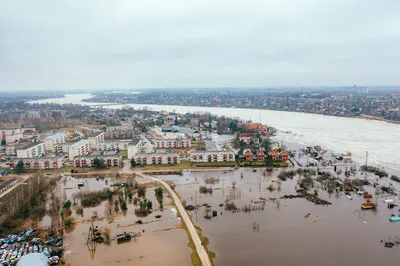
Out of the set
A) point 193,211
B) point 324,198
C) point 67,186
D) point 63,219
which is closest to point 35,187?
point 67,186

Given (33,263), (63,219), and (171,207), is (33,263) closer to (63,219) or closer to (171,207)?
(63,219)

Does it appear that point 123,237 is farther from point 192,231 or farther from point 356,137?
point 356,137

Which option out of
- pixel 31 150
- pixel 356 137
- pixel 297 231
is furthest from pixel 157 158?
pixel 356 137

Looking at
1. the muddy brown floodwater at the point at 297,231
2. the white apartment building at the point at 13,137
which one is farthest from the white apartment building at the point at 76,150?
the muddy brown floodwater at the point at 297,231

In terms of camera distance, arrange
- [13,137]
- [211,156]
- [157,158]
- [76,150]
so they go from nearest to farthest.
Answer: [157,158]
[211,156]
[76,150]
[13,137]

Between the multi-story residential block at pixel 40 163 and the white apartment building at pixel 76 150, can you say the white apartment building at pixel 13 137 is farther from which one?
the white apartment building at pixel 76 150
